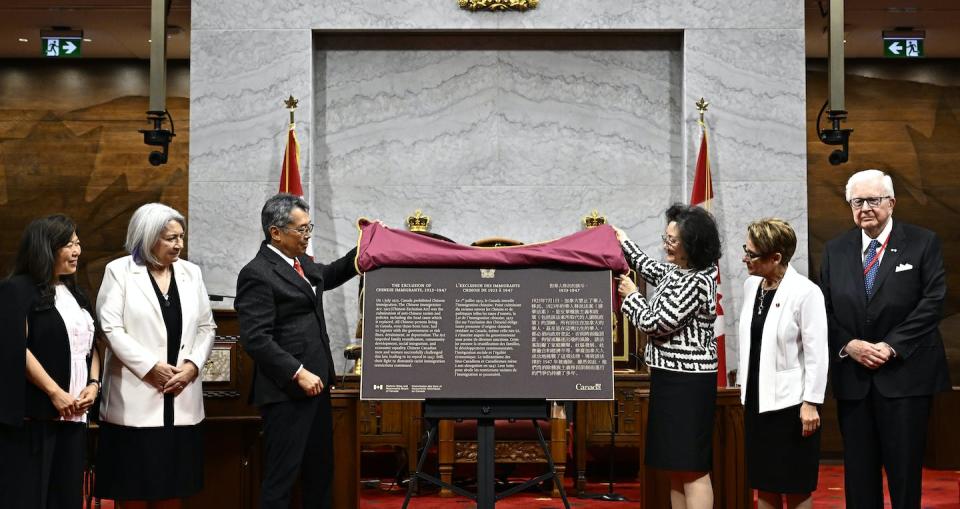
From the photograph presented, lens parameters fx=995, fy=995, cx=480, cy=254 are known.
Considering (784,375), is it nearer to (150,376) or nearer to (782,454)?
(782,454)

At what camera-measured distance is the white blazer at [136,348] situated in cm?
432

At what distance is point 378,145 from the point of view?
7496 mm

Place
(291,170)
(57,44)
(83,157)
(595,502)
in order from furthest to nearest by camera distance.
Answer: (83,157)
(57,44)
(291,170)
(595,502)

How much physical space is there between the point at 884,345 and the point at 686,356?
843 mm

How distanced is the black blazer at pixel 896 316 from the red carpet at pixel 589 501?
2.29 m

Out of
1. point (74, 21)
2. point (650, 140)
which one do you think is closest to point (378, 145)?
point (650, 140)

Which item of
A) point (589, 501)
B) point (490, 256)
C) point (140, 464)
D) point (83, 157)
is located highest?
point (83, 157)

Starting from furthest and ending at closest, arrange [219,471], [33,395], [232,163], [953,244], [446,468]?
[953,244] < [232,163] < [446,468] < [219,471] < [33,395]

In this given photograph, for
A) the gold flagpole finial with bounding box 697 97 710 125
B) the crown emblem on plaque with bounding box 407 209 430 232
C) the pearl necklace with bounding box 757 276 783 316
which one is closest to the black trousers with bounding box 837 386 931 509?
the pearl necklace with bounding box 757 276 783 316

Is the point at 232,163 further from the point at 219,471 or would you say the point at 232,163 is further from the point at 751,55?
the point at 751,55

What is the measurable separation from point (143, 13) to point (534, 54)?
355 cm

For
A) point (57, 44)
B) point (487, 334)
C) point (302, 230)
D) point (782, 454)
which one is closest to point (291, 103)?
point (302, 230)

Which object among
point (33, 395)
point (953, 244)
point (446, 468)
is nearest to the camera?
point (33, 395)

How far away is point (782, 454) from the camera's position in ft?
14.0
